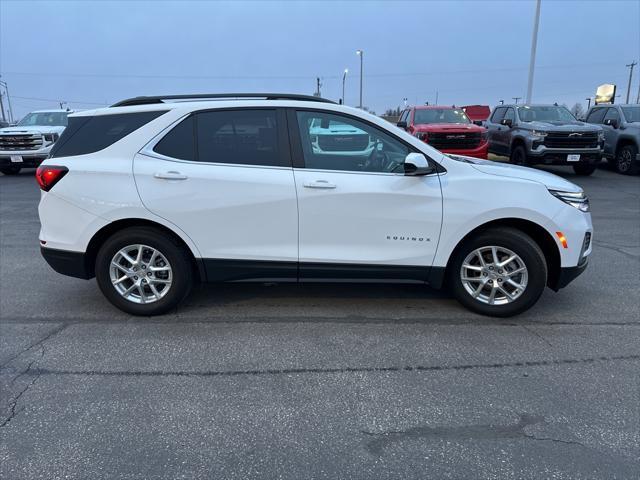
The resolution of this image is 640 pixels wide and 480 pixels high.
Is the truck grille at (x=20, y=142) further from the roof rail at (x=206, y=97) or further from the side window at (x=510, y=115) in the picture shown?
the side window at (x=510, y=115)

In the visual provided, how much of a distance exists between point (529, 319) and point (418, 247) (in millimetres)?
1213

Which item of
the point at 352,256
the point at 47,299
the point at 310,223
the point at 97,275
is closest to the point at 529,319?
the point at 352,256

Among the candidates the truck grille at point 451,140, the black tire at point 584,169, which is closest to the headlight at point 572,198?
the truck grille at point 451,140

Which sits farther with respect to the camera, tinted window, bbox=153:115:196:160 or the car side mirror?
tinted window, bbox=153:115:196:160

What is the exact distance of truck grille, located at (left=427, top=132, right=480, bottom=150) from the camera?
477 inches

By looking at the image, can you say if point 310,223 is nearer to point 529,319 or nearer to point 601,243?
point 529,319

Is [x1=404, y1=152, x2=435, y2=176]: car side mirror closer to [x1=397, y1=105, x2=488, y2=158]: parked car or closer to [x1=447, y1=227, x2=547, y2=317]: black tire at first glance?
[x1=447, y1=227, x2=547, y2=317]: black tire

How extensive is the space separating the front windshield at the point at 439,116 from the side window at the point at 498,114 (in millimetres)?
1659

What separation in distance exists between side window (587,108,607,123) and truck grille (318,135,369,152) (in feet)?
45.5

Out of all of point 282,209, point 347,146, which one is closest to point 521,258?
point 347,146

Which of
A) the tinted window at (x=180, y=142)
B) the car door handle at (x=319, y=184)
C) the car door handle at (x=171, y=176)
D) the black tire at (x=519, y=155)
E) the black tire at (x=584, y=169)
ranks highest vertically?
the tinted window at (x=180, y=142)

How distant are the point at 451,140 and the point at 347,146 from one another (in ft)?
28.9

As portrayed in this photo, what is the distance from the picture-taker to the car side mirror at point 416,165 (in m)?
Result: 3.82

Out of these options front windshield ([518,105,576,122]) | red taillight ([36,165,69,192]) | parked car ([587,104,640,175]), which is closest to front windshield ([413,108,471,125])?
front windshield ([518,105,576,122])
